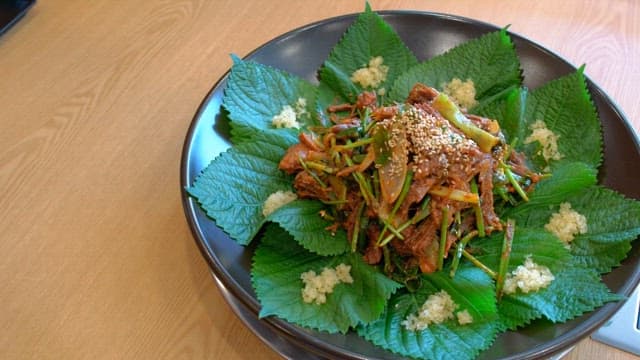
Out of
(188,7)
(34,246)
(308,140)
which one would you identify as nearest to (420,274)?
(308,140)

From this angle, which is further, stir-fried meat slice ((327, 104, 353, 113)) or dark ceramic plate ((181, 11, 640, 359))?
stir-fried meat slice ((327, 104, 353, 113))

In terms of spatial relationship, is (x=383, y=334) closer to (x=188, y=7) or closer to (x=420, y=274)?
(x=420, y=274)

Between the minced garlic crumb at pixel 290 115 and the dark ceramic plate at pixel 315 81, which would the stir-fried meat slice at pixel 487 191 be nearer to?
the dark ceramic plate at pixel 315 81

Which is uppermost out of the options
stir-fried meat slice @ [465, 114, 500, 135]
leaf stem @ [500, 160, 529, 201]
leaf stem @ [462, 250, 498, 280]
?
stir-fried meat slice @ [465, 114, 500, 135]

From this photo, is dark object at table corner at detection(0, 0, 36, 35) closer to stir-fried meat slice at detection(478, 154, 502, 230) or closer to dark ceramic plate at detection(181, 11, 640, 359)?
dark ceramic plate at detection(181, 11, 640, 359)

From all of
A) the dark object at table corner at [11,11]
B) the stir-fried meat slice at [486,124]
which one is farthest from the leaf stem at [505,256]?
the dark object at table corner at [11,11]

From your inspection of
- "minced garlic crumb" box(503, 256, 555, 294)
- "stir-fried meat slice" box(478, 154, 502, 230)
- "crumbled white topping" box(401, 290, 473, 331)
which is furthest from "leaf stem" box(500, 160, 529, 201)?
"crumbled white topping" box(401, 290, 473, 331)
